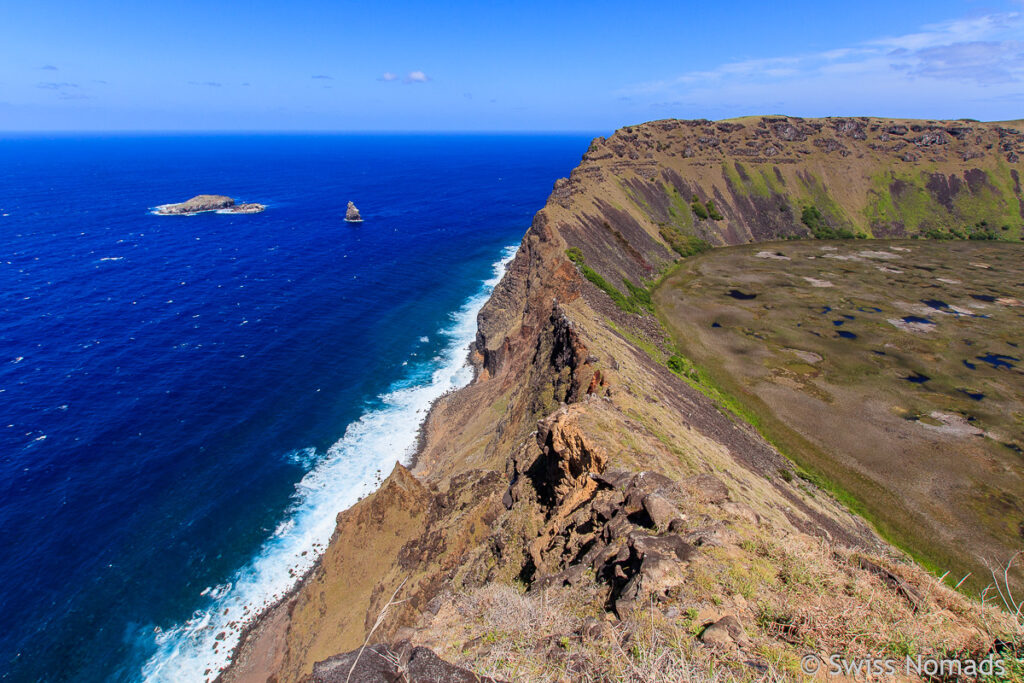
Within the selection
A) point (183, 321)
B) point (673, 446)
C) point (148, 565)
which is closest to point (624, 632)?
point (673, 446)

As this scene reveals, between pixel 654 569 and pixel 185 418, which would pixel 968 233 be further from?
pixel 185 418

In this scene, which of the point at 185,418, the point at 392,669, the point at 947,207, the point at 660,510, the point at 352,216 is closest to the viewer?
the point at 392,669

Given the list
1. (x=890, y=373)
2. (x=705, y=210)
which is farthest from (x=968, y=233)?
(x=890, y=373)

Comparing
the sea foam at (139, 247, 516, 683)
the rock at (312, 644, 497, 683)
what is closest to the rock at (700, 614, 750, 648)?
the rock at (312, 644, 497, 683)

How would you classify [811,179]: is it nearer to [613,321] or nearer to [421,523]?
[613,321]

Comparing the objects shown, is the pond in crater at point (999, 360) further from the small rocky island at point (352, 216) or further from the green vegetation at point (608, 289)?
the small rocky island at point (352, 216)
